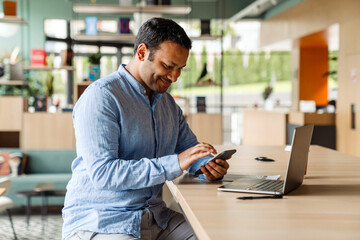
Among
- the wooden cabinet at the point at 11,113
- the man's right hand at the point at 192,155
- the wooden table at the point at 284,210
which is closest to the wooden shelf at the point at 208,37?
the wooden cabinet at the point at 11,113

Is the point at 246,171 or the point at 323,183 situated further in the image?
the point at 246,171

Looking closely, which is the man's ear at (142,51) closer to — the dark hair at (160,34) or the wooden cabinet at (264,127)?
the dark hair at (160,34)

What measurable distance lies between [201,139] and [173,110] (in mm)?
4592

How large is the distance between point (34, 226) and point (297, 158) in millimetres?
4098

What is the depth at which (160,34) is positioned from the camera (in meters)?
1.97

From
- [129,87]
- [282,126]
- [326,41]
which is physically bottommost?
[282,126]

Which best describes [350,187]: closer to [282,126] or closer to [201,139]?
[201,139]

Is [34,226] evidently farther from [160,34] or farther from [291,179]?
[291,179]

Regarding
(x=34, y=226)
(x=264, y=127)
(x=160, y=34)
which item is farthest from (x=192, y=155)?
(x=264, y=127)

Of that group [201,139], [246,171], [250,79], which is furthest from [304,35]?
[246,171]

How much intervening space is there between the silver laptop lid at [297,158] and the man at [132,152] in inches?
11.4

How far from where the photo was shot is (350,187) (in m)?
2.07

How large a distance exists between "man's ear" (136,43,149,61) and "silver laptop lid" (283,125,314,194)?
0.65 m

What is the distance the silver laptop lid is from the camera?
1.83 m
